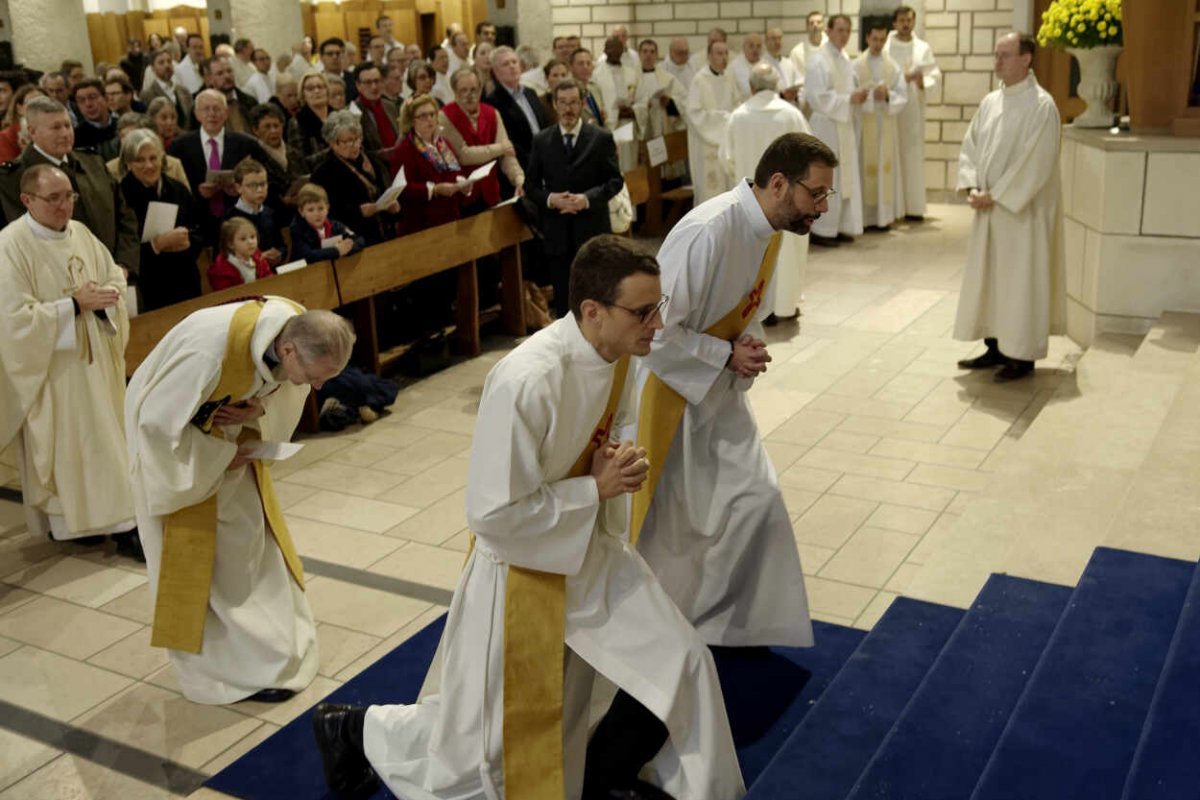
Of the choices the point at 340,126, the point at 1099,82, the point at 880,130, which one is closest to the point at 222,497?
the point at 340,126

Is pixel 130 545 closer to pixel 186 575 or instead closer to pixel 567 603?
pixel 186 575

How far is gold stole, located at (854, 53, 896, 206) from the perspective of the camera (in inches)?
441

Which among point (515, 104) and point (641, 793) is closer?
point (641, 793)

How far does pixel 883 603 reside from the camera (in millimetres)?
4598

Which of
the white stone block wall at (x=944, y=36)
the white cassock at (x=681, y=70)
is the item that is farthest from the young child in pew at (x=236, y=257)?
the white stone block wall at (x=944, y=36)

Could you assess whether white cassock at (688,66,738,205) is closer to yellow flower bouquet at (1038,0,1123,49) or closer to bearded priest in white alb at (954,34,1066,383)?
yellow flower bouquet at (1038,0,1123,49)

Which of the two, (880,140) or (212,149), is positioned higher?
(212,149)

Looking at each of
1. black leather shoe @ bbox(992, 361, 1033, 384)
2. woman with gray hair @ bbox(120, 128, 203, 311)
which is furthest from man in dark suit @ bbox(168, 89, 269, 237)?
black leather shoe @ bbox(992, 361, 1033, 384)

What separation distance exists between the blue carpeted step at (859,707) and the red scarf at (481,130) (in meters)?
4.65

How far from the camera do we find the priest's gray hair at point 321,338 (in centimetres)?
357

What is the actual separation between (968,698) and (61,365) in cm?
363

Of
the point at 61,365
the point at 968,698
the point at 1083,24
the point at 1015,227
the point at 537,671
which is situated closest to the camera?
the point at 537,671

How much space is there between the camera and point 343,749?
346 centimetres

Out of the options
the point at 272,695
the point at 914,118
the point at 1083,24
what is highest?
the point at 1083,24
